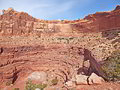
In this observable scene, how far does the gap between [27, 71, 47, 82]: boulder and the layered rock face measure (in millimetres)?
783

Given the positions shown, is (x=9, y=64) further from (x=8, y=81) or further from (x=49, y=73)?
(x=49, y=73)

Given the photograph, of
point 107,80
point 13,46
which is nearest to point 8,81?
point 13,46

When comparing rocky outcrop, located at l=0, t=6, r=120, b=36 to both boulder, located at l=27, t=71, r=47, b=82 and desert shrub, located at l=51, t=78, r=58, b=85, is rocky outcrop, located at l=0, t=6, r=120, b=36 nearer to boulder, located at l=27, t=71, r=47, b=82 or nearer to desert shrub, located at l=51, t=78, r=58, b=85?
boulder, located at l=27, t=71, r=47, b=82

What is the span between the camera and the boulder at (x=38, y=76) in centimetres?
1872

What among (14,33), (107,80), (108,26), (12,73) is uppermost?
(108,26)

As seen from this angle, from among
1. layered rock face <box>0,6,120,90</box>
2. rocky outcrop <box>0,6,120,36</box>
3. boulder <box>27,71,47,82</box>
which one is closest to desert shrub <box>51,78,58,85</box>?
layered rock face <box>0,6,120,90</box>

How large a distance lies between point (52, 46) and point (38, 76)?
21.7 ft

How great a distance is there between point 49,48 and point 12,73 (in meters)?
8.39

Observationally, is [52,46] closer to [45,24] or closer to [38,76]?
[38,76]

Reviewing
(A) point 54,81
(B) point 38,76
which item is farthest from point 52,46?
(A) point 54,81

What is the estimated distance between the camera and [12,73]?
735 inches

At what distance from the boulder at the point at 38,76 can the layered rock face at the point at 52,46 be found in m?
0.78

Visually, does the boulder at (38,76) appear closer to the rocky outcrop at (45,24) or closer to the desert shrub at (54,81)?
the desert shrub at (54,81)

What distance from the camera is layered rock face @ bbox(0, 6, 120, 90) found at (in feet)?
57.2
